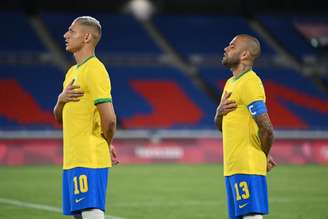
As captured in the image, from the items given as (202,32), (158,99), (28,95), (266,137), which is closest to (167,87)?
(158,99)

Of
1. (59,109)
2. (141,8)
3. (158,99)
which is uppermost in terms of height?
(141,8)

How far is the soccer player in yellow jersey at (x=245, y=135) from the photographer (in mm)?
7004

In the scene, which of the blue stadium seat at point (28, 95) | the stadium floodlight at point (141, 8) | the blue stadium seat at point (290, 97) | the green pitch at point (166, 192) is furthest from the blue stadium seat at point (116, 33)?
the green pitch at point (166, 192)

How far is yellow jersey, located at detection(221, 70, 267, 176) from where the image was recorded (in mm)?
7070

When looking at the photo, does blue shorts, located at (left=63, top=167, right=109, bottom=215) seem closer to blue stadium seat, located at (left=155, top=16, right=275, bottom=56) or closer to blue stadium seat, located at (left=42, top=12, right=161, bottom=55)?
blue stadium seat, located at (left=42, top=12, right=161, bottom=55)

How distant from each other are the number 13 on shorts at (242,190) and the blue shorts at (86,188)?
1124 millimetres

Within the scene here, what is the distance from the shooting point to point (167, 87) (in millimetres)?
32688

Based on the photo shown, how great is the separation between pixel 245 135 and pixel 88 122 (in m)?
1.33

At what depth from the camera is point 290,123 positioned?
31.0 m

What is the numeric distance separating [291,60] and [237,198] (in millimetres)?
28988

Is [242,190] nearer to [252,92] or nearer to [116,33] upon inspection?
[252,92]

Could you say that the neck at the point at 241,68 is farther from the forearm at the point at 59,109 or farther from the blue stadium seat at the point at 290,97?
the blue stadium seat at the point at 290,97

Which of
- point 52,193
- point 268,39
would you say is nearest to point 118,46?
point 268,39

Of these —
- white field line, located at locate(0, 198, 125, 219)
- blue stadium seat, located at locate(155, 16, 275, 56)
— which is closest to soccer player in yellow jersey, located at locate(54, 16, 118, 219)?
white field line, located at locate(0, 198, 125, 219)
